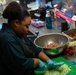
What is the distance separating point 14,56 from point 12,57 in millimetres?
16

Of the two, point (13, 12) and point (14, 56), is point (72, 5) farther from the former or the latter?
point (14, 56)

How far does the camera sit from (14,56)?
1303mm

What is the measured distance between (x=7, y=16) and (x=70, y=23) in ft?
3.39

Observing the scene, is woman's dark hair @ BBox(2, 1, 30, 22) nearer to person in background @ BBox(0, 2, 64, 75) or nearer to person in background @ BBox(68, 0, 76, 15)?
person in background @ BBox(0, 2, 64, 75)

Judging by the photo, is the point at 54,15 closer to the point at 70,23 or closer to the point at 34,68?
the point at 70,23

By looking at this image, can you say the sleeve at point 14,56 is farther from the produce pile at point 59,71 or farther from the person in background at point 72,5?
the person in background at point 72,5

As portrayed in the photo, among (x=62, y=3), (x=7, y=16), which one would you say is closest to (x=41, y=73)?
(x=7, y=16)

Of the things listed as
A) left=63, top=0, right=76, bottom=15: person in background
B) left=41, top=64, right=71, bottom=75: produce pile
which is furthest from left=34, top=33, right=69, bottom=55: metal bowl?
left=63, top=0, right=76, bottom=15: person in background

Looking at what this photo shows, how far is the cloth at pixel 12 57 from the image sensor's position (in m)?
1.30

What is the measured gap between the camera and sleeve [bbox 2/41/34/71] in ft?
4.25

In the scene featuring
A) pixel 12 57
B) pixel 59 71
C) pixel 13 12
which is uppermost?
pixel 13 12

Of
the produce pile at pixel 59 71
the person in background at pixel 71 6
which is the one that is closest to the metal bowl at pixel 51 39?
the produce pile at pixel 59 71

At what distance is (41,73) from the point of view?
147 centimetres

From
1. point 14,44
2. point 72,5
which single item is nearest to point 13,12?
point 14,44
